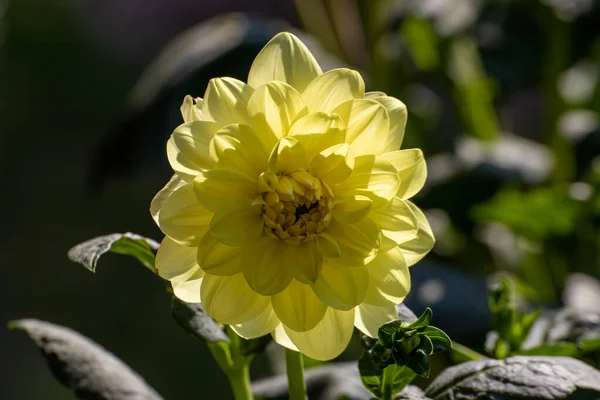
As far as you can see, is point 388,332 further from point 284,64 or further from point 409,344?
point 284,64

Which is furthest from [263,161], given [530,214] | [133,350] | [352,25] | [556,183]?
[133,350]

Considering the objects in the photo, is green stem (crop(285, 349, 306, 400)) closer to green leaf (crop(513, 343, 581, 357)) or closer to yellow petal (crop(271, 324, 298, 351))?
yellow petal (crop(271, 324, 298, 351))

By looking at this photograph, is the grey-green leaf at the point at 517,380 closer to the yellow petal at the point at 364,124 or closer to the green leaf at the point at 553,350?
the green leaf at the point at 553,350

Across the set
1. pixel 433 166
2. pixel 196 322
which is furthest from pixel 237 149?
pixel 433 166

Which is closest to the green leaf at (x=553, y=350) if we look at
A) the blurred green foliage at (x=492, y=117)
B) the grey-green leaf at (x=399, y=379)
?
the grey-green leaf at (x=399, y=379)

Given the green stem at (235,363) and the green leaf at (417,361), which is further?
the green stem at (235,363)

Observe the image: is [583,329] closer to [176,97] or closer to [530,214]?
[530,214]

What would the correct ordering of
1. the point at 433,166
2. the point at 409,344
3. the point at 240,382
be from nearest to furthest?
1. the point at 409,344
2. the point at 240,382
3. the point at 433,166

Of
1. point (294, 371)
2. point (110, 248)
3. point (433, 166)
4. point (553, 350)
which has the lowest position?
point (433, 166)
